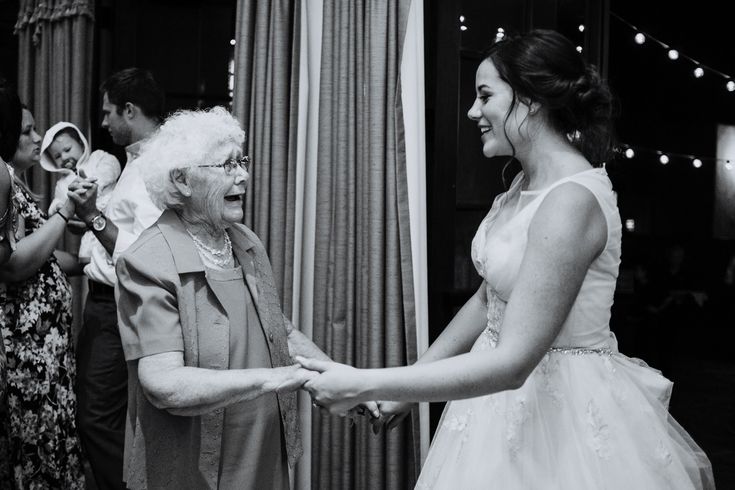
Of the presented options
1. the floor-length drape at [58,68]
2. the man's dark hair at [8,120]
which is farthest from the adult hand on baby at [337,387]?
the floor-length drape at [58,68]

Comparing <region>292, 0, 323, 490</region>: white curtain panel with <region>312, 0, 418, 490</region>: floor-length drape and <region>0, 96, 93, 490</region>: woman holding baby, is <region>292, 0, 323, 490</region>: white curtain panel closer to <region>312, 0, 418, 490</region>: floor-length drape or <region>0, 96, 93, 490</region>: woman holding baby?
<region>312, 0, 418, 490</region>: floor-length drape

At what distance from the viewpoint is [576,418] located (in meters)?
1.71

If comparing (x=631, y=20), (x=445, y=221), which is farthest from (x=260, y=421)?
(x=631, y=20)

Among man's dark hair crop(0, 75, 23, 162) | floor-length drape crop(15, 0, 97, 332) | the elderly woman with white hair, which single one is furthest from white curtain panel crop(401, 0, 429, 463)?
floor-length drape crop(15, 0, 97, 332)

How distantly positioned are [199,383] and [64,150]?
6.24 feet

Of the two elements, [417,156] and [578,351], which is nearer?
[578,351]

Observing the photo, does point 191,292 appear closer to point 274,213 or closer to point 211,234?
point 211,234

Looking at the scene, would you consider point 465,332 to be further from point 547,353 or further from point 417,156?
point 417,156

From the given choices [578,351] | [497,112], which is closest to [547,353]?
[578,351]

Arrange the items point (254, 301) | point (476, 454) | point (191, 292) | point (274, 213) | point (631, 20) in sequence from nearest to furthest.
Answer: point (476, 454) → point (191, 292) → point (254, 301) → point (274, 213) → point (631, 20)

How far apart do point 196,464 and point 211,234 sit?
0.58 m

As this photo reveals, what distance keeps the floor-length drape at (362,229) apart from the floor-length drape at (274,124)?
0.49 ft

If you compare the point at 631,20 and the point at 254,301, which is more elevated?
the point at 631,20

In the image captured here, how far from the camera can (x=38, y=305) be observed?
2.86 m
